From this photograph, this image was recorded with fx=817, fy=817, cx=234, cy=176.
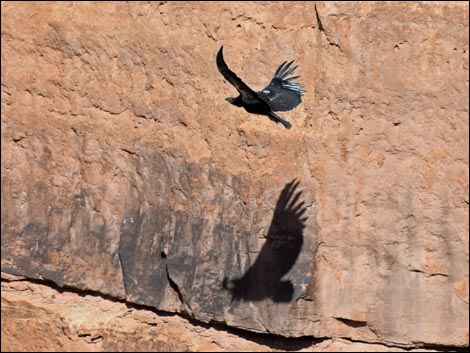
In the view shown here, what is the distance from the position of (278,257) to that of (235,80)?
150 cm

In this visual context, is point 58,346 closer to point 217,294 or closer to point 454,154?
point 217,294

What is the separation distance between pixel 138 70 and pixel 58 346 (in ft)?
5.80

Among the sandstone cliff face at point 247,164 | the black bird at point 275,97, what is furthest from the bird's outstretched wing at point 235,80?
the sandstone cliff face at point 247,164

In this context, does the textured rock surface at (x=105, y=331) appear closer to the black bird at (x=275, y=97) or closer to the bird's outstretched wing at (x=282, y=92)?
the black bird at (x=275, y=97)

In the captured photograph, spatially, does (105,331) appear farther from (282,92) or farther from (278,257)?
(282,92)

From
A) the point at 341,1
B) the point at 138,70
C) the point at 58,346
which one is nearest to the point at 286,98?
the point at 341,1

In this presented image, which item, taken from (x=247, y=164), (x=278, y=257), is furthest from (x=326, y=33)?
(x=278, y=257)

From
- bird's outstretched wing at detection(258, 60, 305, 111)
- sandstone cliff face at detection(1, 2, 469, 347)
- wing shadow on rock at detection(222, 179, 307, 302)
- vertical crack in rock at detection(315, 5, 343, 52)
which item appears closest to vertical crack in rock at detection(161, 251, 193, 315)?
sandstone cliff face at detection(1, 2, 469, 347)

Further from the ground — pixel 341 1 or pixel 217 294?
pixel 341 1

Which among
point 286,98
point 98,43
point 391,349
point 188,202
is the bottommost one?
point 391,349

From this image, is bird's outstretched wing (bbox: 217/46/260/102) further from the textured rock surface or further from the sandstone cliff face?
the textured rock surface

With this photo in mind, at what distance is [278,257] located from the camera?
4785 millimetres

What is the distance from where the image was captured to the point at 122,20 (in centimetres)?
459

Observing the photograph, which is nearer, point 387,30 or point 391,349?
point 387,30
